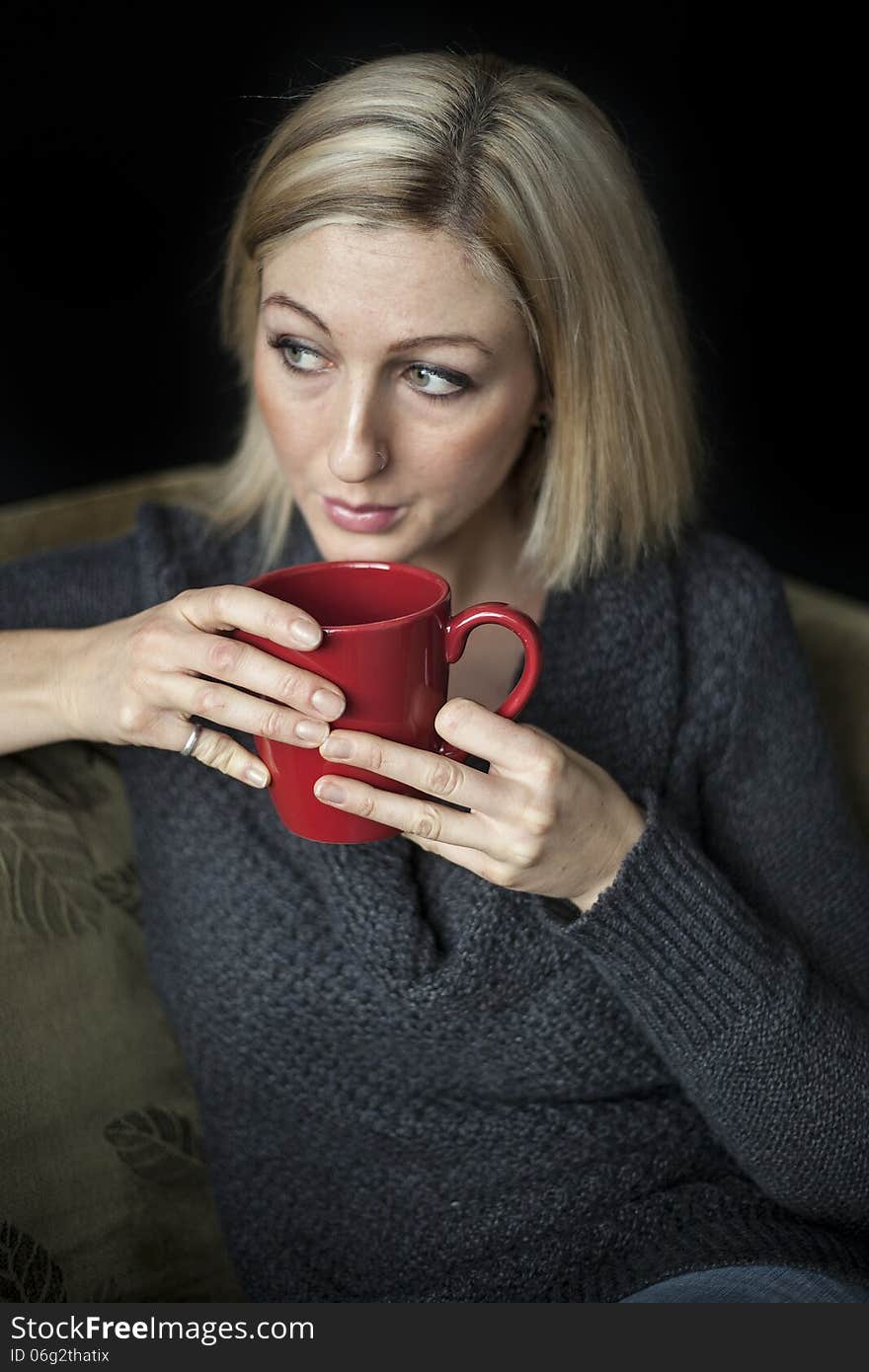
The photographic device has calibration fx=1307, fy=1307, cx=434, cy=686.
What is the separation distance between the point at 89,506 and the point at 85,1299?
2.75ft

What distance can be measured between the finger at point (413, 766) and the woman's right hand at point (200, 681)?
16mm

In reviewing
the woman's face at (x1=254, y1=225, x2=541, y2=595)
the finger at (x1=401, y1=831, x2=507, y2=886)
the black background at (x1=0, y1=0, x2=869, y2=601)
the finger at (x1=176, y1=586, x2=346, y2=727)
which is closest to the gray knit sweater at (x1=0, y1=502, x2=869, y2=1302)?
the finger at (x1=401, y1=831, x2=507, y2=886)

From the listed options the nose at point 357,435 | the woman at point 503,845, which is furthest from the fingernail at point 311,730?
the nose at point 357,435

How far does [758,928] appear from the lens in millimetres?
1094

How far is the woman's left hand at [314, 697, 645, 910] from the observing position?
2.77ft

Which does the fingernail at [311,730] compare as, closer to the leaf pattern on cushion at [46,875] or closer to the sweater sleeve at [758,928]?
the sweater sleeve at [758,928]

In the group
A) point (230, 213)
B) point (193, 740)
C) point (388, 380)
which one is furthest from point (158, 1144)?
point (230, 213)

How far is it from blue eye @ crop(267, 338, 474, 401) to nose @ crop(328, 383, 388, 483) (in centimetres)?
4

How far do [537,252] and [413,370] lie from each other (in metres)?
0.15

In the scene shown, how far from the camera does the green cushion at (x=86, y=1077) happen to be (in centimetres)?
108

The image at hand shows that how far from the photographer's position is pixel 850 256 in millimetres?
2238

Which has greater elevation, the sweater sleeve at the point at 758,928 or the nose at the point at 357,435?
the nose at the point at 357,435

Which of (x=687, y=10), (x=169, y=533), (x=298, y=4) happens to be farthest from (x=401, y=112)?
(x=687, y=10)

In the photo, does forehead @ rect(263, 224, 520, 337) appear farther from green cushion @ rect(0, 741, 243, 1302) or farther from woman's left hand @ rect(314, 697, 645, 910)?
green cushion @ rect(0, 741, 243, 1302)
